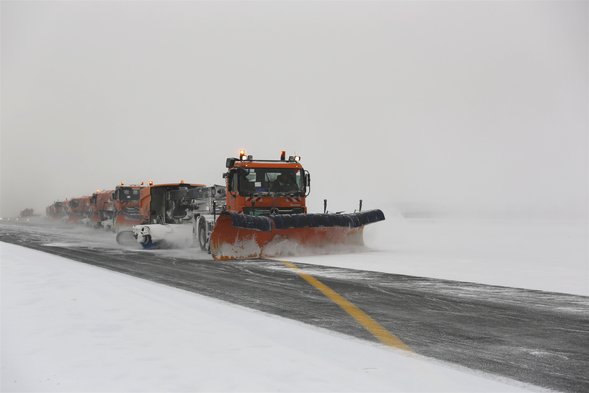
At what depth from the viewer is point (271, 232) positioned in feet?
42.8

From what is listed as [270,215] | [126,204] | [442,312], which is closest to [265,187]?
[270,215]

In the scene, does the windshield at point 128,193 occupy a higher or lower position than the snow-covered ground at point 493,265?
higher

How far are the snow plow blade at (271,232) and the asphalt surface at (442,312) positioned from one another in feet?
5.70

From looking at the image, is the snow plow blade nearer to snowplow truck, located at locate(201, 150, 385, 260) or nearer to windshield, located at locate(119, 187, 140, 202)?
snowplow truck, located at locate(201, 150, 385, 260)

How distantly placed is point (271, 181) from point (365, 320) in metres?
8.30

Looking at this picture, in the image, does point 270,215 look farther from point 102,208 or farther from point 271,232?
point 102,208

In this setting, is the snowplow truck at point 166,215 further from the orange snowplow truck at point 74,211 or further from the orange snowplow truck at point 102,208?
the orange snowplow truck at point 74,211

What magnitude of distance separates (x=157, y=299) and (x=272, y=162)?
794cm

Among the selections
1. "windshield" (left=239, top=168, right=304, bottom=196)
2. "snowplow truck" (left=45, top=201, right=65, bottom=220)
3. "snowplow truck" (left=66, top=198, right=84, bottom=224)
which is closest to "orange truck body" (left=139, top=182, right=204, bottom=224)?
"windshield" (left=239, top=168, right=304, bottom=196)

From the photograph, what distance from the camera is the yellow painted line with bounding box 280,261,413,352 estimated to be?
188 inches

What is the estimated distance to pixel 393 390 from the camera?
346 centimetres

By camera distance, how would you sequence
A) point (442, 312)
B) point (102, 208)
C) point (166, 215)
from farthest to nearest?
point (102, 208) < point (166, 215) < point (442, 312)

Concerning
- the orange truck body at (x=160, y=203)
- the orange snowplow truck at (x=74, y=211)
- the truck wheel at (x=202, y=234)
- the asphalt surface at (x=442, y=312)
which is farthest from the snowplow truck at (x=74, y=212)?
the asphalt surface at (x=442, y=312)

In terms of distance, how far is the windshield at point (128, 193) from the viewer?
25.7 meters
